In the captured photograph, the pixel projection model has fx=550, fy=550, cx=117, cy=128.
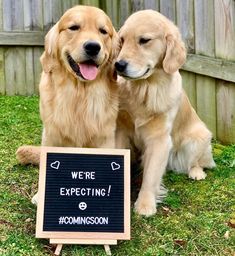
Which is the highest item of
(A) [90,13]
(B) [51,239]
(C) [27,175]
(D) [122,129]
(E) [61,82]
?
(A) [90,13]

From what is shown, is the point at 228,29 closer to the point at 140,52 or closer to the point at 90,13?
the point at 140,52

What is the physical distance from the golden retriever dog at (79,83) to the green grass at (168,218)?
56 centimetres

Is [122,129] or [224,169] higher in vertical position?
[122,129]

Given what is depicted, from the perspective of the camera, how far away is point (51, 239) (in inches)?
125

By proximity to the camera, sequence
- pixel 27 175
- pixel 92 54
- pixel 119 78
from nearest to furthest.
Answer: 1. pixel 92 54
2. pixel 119 78
3. pixel 27 175

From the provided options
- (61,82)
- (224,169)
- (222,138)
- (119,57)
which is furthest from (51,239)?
(222,138)

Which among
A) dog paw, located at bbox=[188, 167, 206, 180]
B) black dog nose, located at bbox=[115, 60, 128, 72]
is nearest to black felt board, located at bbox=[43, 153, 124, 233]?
black dog nose, located at bbox=[115, 60, 128, 72]

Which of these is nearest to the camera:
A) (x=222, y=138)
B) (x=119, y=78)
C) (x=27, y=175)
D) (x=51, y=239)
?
(x=51, y=239)

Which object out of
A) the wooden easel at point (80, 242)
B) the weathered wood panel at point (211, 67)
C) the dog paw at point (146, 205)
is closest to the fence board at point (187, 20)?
the weathered wood panel at point (211, 67)

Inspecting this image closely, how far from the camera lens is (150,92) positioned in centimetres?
390

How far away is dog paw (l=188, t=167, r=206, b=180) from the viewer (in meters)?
4.48

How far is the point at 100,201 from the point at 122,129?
35.5 inches

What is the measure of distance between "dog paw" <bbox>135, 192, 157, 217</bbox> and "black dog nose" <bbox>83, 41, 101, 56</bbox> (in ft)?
3.55

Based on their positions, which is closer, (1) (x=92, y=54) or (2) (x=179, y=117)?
(1) (x=92, y=54)
